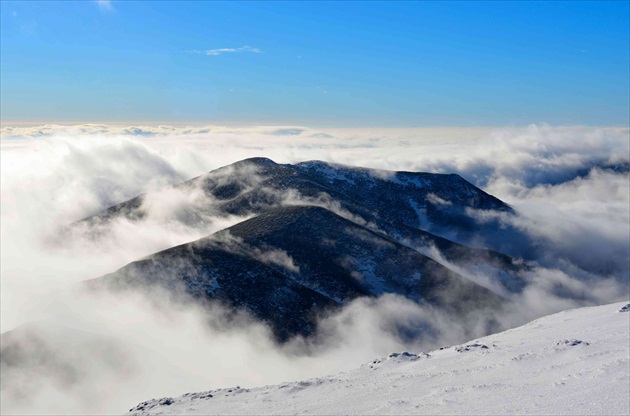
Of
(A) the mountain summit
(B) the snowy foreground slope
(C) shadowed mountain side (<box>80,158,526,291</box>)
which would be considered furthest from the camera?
(C) shadowed mountain side (<box>80,158,526,291</box>)

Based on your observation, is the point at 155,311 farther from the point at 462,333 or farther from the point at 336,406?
the point at 336,406

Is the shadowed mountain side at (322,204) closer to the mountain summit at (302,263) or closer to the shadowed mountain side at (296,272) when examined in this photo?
the mountain summit at (302,263)

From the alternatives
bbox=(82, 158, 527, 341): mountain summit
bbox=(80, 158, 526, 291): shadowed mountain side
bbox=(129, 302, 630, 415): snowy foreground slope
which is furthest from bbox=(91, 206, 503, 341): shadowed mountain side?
bbox=(129, 302, 630, 415): snowy foreground slope

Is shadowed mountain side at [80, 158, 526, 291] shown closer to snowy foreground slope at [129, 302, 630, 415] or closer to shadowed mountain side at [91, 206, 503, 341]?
shadowed mountain side at [91, 206, 503, 341]

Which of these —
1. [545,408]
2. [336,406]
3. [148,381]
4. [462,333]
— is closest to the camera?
[545,408]

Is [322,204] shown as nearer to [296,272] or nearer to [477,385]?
[296,272]

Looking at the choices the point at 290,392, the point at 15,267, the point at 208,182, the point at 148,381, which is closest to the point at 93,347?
the point at 148,381
